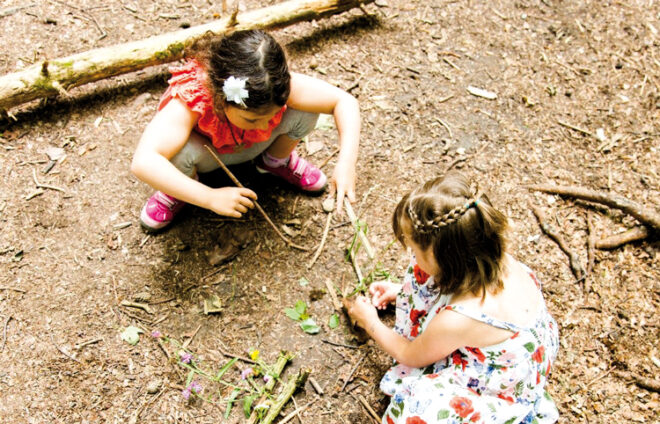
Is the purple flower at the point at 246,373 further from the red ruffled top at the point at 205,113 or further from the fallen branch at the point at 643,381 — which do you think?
the fallen branch at the point at 643,381

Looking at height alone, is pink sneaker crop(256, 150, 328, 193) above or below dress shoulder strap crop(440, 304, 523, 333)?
below

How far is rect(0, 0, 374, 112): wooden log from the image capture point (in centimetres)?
252

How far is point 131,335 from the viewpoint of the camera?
2.06 meters

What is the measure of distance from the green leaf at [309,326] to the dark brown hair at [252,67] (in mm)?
956

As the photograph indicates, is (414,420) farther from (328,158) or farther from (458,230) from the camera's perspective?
(328,158)

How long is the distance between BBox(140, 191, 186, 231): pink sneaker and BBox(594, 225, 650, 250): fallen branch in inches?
81.7

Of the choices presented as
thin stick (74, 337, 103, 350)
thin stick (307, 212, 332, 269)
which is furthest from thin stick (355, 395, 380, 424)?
thin stick (74, 337, 103, 350)

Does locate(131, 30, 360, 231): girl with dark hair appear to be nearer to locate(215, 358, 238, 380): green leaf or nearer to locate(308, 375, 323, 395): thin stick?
locate(215, 358, 238, 380): green leaf

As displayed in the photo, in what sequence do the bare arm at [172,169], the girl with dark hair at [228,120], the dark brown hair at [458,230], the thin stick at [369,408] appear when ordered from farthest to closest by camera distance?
the thin stick at [369,408]
the bare arm at [172,169]
the girl with dark hair at [228,120]
the dark brown hair at [458,230]

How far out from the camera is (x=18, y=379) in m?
1.94

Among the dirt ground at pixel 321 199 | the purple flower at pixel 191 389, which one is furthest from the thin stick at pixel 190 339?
the purple flower at pixel 191 389

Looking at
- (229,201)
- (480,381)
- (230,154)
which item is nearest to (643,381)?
(480,381)

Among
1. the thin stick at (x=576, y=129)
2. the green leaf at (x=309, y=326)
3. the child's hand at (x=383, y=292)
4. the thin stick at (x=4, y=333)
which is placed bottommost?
the thin stick at (x=4, y=333)

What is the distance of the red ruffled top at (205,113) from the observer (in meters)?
1.89
